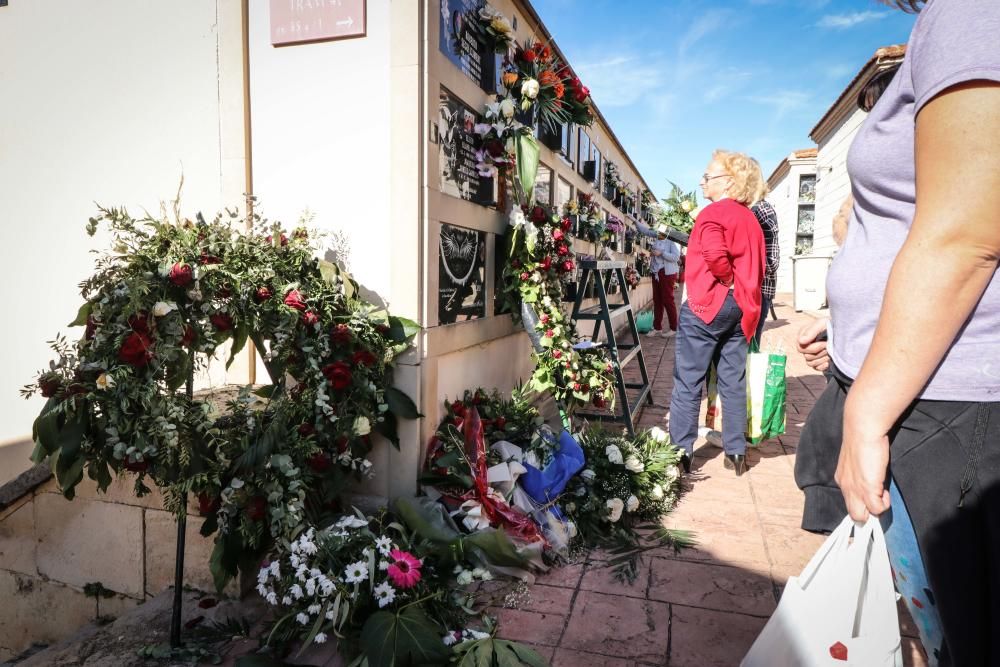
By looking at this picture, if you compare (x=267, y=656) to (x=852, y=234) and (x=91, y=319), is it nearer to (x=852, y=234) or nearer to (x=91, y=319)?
(x=91, y=319)

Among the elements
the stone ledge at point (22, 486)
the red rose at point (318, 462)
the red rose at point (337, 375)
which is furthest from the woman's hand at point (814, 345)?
the stone ledge at point (22, 486)

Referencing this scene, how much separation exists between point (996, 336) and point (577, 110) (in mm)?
3802

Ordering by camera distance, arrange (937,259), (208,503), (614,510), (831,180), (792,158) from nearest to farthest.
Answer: (937,259) < (208,503) < (614,510) < (831,180) < (792,158)

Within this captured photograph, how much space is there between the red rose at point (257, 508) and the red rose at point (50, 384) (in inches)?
29.9

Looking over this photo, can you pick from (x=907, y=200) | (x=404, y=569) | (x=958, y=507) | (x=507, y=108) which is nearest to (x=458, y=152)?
(x=507, y=108)

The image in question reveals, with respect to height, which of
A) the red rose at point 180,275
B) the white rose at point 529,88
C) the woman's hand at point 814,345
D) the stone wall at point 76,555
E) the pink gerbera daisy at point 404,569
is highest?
the white rose at point 529,88

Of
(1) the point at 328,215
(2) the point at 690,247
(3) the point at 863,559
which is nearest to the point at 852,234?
(3) the point at 863,559

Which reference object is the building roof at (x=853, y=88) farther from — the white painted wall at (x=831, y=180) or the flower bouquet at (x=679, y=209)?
the flower bouquet at (x=679, y=209)

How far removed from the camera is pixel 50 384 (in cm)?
217

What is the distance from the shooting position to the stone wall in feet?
9.70

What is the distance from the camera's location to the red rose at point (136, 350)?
2.17 meters

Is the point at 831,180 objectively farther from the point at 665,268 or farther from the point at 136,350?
the point at 136,350

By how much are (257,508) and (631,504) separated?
5.99 ft

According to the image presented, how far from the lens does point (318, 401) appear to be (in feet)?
8.63
